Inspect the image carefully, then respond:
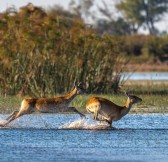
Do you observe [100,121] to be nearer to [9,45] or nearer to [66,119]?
[66,119]

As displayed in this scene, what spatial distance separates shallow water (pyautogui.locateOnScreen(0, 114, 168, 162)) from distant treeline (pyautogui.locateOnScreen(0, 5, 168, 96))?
17.1ft

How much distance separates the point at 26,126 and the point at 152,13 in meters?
59.1

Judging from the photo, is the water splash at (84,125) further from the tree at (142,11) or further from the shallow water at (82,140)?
the tree at (142,11)

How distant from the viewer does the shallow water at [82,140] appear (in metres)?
13.1

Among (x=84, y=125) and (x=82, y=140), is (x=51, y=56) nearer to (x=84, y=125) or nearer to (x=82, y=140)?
(x=84, y=125)

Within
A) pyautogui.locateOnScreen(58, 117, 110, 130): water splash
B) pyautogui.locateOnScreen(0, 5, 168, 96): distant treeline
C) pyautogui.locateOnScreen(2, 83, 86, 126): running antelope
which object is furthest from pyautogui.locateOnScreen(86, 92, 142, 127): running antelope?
pyautogui.locateOnScreen(0, 5, 168, 96): distant treeline

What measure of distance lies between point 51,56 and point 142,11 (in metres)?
51.7

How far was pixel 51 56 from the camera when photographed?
24.6 meters

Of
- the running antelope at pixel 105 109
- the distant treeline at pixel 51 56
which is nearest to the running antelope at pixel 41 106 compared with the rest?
the running antelope at pixel 105 109

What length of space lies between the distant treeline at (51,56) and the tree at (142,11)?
Answer: 4656cm

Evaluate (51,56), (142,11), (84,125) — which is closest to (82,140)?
(84,125)

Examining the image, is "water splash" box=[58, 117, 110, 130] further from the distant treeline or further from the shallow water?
the distant treeline

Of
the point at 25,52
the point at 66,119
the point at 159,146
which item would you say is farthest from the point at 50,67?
the point at 159,146

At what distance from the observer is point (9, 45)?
24984 mm
